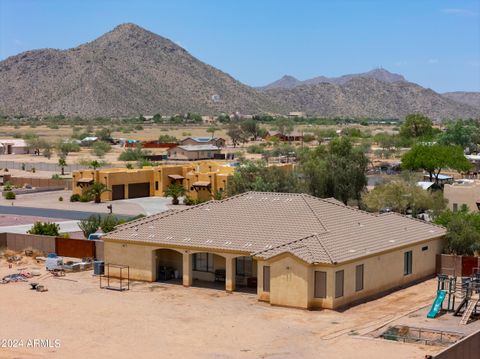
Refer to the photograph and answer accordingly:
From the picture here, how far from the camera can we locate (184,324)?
3006 cm

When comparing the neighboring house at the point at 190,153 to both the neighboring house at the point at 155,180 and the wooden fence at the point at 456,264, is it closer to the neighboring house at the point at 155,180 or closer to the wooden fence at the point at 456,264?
the neighboring house at the point at 155,180

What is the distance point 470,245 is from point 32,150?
10828 cm

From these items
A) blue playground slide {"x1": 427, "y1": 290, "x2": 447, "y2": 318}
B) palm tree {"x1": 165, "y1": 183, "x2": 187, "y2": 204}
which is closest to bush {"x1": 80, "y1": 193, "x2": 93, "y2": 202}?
palm tree {"x1": 165, "y1": 183, "x2": 187, "y2": 204}

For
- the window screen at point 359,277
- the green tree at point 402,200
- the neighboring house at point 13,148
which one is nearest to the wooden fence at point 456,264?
the window screen at point 359,277

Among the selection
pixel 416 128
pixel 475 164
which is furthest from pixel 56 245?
pixel 416 128

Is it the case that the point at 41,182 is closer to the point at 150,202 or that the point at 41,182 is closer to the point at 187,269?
the point at 150,202

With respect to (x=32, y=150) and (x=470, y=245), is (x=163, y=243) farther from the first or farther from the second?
(x=32, y=150)

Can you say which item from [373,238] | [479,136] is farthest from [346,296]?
[479,136]

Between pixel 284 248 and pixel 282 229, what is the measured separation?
3454mm

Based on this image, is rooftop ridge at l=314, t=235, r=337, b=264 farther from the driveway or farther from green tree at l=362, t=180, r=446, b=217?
the driveway

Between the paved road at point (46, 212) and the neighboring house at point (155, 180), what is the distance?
7.82m

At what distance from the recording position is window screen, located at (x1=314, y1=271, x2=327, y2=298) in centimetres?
3244

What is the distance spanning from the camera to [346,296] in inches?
1304

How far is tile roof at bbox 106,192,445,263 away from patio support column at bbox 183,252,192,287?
21.3 inches
